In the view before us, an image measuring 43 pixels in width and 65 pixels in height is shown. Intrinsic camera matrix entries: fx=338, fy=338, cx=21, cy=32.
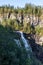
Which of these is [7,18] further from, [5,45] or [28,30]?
[5,45]

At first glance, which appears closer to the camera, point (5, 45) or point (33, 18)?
point (5, 45)

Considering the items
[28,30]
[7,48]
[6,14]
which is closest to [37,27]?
[28,30]

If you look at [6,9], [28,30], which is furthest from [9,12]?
[28,30]

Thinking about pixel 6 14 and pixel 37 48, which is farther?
pixel 6 14

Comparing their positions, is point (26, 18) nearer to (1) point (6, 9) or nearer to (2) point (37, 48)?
(1) point (6, 9)

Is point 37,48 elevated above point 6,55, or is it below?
below

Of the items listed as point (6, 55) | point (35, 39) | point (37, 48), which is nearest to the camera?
point (6, 55)

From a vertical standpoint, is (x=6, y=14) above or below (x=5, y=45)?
below

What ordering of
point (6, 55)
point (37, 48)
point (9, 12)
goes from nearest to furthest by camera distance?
point (6, 55) < point (37, 48) < point (9, 12)

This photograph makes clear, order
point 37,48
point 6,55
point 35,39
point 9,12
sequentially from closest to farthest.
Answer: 1. point 6,55
2. point 37,48
3. point 35,39
4. point 9,12
